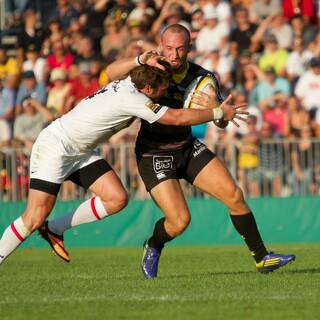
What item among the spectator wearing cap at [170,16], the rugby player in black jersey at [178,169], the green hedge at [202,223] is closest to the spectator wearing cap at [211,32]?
the spectator wearing cap at [170,16]

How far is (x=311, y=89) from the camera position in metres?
20.5

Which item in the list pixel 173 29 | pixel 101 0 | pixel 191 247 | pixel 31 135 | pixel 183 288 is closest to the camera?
pixel 183 288

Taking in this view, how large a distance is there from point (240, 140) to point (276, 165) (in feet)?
2.45

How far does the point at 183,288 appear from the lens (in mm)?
10828

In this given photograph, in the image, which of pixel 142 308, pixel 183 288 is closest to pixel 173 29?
pixel 183 288

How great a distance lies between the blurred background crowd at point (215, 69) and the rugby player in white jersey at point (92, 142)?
788 centimetres

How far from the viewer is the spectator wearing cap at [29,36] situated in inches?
972

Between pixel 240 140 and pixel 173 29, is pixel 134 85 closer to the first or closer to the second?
pixel 173 29

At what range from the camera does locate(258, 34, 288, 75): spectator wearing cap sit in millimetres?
21656

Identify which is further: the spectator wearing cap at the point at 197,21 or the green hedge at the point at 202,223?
the spectator wearing cap at the point at 197,21

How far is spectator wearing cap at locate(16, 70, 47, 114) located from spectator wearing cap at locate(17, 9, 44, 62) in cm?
186

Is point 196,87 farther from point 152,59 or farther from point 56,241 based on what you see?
point 56,241

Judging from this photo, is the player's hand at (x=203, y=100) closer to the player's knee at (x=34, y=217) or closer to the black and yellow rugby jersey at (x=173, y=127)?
the black and yellow rugby jersey at (x=173, y=127)

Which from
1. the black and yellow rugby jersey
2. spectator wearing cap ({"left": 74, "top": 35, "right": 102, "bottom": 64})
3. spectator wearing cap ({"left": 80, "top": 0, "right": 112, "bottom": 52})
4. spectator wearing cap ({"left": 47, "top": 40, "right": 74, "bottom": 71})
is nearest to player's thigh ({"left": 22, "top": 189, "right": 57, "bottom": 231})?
the black and yellow rugby jersey
